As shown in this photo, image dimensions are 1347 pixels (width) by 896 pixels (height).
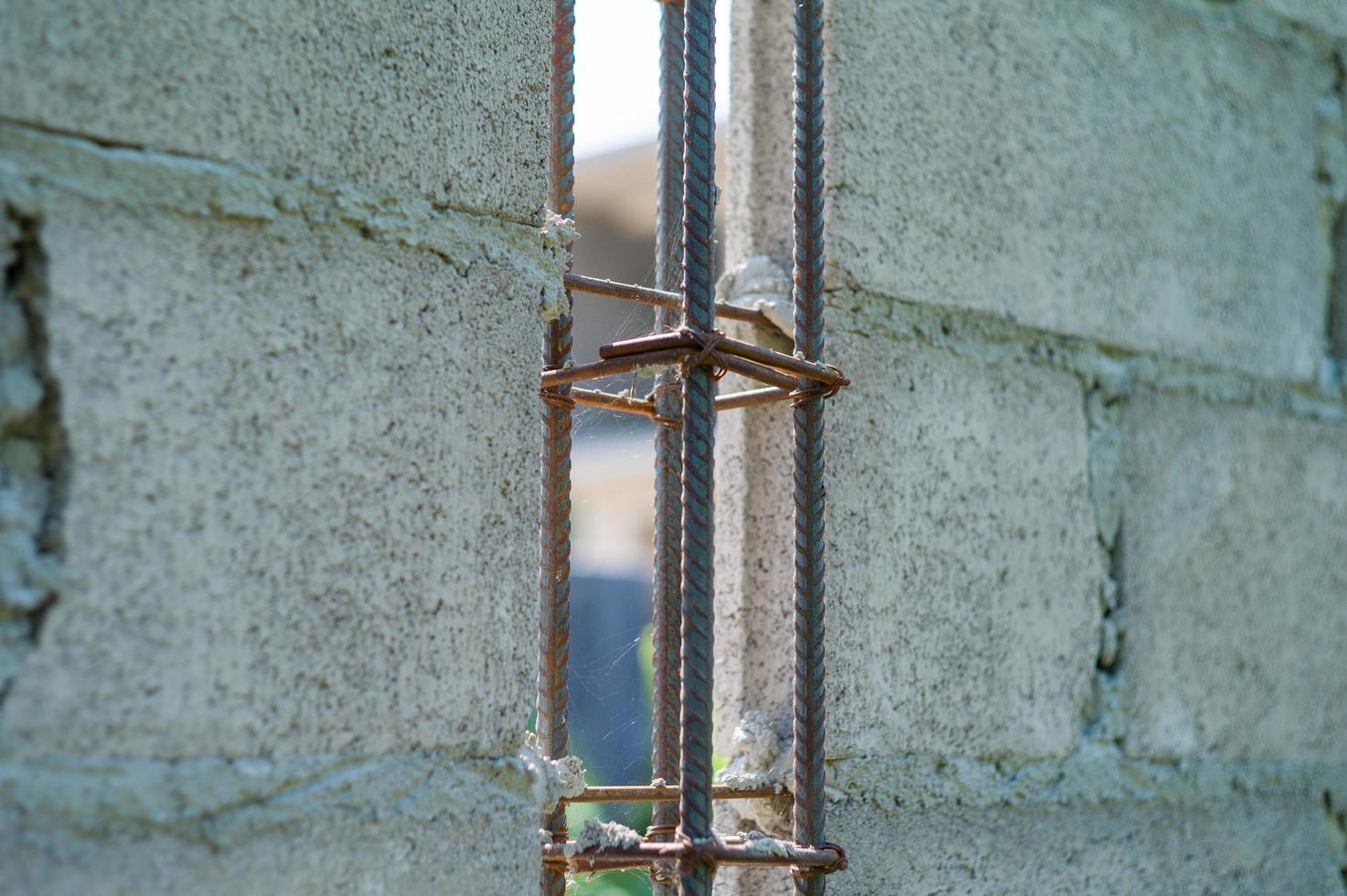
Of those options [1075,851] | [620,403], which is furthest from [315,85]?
[1075,851]

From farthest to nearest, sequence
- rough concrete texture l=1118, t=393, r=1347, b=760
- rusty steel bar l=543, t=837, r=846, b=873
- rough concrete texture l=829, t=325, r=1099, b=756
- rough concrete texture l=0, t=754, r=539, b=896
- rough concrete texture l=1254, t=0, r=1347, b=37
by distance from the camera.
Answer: rough concrete texture l=1254, t=0, r=1347, b=37 → rough concrete texture l=1118, t=393, r=1347, b=760 → rough concrete texture l=829, t=325, r=1099, b=756 → rusty steel bar l=543, t=837, r=846, b=873 → rough concrete texture l=0, t=754, r=539, b=896

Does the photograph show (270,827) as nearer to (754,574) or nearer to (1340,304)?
(754,574)

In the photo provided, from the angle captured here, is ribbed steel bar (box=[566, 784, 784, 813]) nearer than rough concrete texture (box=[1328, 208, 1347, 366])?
Yes

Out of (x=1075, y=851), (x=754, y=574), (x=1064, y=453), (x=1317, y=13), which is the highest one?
(x=1317, y=13)

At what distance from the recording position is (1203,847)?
55.1 inches

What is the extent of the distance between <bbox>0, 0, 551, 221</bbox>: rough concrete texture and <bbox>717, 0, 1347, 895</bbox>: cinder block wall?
1.14 ft

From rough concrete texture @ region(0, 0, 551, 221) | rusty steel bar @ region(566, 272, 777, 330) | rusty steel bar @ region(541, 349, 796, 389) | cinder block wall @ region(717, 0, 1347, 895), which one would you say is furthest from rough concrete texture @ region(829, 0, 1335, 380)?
rough concrete texture @ region(0, 0, 551, 221)

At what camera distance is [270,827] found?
808 mm

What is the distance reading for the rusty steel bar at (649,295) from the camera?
1160 mm

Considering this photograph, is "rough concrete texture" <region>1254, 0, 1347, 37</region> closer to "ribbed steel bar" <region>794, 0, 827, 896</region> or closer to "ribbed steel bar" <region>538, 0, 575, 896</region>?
"ribbed steel bar" <region>794, 0, 827, 896</region>

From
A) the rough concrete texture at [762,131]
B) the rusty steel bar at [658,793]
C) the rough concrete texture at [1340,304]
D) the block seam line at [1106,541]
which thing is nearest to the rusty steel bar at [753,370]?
the rough concrete texture at [762,131]

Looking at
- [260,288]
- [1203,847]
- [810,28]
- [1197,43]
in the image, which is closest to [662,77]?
[810,28]

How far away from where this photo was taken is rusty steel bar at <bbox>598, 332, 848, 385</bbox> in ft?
3.15

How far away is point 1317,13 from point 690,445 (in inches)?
45.8
